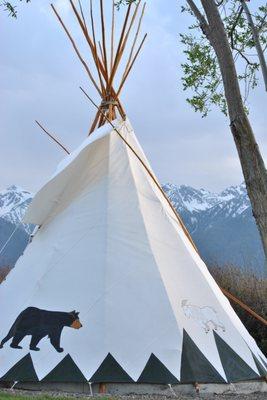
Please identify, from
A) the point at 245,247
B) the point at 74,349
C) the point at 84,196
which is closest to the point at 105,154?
the point at 84,196

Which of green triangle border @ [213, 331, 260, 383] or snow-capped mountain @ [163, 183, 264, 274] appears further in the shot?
snow-capped mountain @ [163, 183, 264, 274]

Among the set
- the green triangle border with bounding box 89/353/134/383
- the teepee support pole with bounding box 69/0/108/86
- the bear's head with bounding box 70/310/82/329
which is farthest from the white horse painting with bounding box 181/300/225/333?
the teepee support pole with bounding box 69/0/108/86

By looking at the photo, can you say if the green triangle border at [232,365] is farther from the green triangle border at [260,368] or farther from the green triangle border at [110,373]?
the green triangle border at [110,373]

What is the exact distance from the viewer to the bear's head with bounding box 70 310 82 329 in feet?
17.7

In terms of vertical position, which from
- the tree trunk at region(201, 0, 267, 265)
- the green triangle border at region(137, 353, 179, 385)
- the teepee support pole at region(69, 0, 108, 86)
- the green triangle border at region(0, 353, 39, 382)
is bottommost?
the green triangle border at region(0, 353, 39, 382)

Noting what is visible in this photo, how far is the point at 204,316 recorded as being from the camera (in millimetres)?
5648

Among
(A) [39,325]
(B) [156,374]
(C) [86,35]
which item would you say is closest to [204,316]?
(B) [156,374]

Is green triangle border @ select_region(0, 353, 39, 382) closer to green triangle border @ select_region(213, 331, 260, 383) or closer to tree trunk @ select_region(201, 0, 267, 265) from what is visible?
green triangle border @ select_region(213, 331, 260, 383)

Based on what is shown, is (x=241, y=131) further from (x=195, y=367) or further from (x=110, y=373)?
(x=110, y=373)

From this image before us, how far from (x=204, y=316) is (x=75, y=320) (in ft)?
3.71

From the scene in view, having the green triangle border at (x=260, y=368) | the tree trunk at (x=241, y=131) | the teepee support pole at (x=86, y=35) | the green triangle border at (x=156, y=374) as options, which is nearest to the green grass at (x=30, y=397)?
the green triangle border at (x=156, y=374)

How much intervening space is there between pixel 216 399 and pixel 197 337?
0.59 m

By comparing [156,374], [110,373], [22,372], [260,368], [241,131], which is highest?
[241,131]

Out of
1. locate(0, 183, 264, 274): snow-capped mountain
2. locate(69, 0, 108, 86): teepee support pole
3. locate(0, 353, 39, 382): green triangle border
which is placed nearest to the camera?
locate(0, 353, 39, 382): green triangle border
